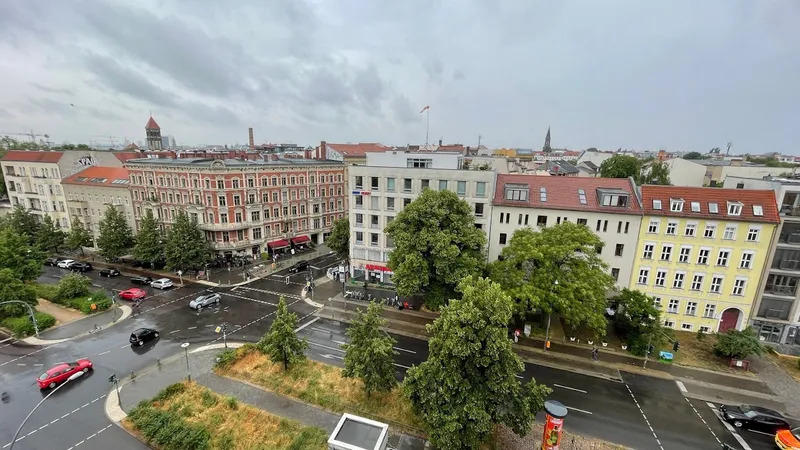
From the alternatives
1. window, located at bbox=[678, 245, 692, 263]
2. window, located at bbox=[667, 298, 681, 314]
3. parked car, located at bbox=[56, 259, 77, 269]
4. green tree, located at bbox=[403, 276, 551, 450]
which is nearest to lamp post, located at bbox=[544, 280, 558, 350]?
green tree, located at bbox=[403, 276, 551, 450]

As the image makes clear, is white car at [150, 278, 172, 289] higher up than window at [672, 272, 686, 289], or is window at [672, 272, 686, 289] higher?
window at [672, 272, 686, 289]

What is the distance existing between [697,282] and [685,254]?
348 centimetres

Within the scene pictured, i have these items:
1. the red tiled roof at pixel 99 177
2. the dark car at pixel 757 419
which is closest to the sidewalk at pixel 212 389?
the dark car at pixel 757 419

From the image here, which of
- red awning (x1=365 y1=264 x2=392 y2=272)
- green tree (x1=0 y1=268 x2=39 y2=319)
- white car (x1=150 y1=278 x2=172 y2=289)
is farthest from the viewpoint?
red awning (x1=365 y1=264 x2=392 y2=272)

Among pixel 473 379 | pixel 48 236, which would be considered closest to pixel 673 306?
pixel 473 379

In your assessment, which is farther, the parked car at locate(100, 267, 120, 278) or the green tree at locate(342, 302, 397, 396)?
the parked car at locate(100, 267, 120, 278)

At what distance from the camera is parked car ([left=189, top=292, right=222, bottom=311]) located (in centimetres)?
4384

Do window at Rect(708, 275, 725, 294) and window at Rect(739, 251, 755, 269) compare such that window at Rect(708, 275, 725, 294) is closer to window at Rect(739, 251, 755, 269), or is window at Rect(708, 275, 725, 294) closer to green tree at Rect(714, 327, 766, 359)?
window at Rect(739, 251, 755, 269)

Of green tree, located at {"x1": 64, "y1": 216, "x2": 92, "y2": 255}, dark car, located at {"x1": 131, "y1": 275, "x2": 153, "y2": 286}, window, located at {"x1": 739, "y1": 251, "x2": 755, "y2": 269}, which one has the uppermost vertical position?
window, located at {"x1": 739, "y1": 251, "x2": 755, "y2": 269}

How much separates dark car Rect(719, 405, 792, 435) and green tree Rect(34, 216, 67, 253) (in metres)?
97.1

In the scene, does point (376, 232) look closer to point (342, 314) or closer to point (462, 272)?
point (342, 314)

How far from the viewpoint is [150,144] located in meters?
108

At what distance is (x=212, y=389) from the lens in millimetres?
28484

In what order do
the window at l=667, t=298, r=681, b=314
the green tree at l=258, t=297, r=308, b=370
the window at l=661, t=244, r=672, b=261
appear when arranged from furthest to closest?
the window at l=667, t=298, r=681, b=314 → the window at l=661, t=244, r=672, b=261 → the green tree at l=258, t=297, r=308, b=370
